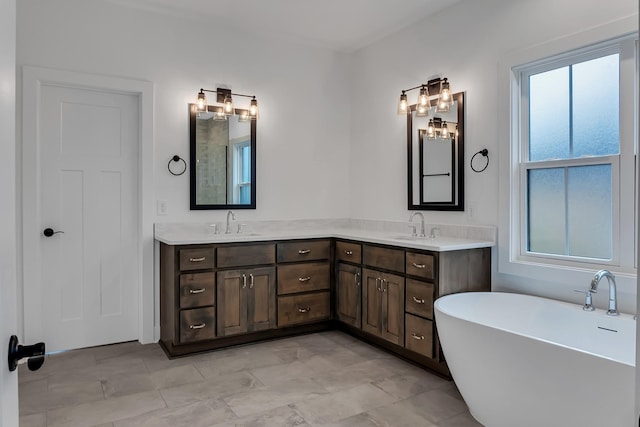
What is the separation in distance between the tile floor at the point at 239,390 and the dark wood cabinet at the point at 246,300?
0.64ft

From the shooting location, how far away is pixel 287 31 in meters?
4.26

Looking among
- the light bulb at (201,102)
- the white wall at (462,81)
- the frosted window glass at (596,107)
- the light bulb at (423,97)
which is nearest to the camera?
the frosted window glass at (596,107)

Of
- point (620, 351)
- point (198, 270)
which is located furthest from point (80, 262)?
→ point (620, 351)

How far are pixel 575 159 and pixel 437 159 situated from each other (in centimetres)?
113

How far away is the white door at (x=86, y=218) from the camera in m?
3.46

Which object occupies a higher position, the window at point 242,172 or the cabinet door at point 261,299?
the window at point 242,172

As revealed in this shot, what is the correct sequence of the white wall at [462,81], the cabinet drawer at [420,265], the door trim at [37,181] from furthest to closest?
the door trim at [37,181], the cabinet drawer at [420,265], the white wall at [462,81]

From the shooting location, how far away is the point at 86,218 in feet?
11.9

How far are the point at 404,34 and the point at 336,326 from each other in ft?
9.23

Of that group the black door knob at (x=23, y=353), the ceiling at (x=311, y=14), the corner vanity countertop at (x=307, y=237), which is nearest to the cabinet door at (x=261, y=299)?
the corner vanity countertop at (x=307, y=237)

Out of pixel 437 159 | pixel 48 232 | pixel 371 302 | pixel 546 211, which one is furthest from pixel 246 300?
pixel 546 211

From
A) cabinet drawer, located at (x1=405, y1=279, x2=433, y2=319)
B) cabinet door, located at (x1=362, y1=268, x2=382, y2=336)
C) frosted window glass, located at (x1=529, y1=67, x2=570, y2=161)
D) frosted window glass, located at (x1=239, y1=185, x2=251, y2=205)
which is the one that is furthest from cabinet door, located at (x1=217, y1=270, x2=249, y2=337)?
frosted window glass, located at (x1=529, y1=67, x2=570, y2=161)

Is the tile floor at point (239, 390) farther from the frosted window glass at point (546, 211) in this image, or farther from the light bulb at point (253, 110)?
the light bulb at point (253, 110)

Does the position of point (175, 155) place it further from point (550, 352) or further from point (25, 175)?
point (550, 352)
